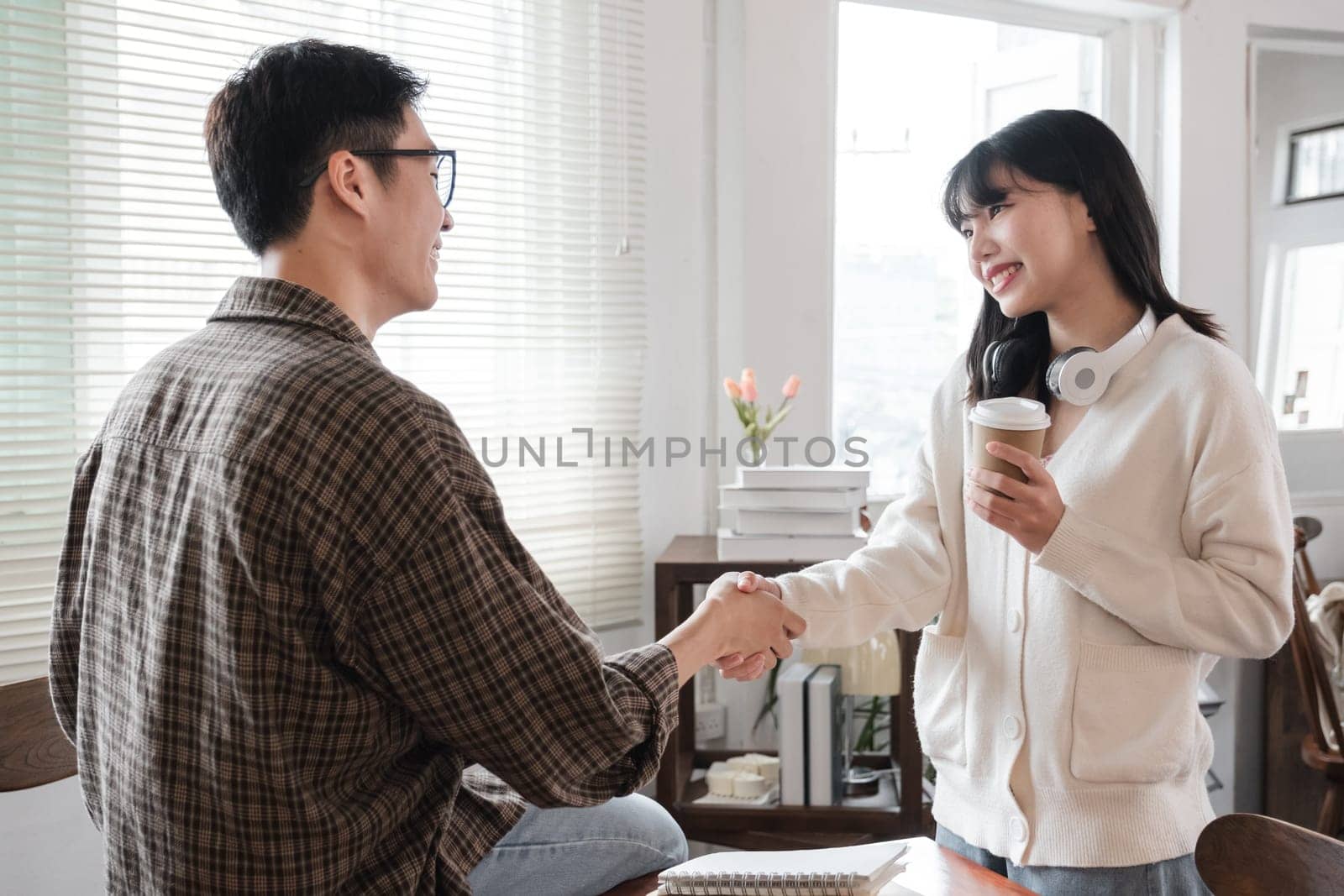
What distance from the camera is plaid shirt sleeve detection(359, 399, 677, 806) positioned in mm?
1005

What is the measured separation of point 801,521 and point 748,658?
2.51 ft

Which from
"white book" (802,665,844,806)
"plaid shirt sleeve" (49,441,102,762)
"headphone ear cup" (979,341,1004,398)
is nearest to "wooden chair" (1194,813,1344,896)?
"headphone ear cup" (979,341,1004,398)

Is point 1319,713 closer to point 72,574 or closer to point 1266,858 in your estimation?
point 1266,858

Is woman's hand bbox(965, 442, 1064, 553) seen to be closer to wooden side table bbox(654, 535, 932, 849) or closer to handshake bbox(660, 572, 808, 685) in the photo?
handshake bbox(660, 572, 808, 685)

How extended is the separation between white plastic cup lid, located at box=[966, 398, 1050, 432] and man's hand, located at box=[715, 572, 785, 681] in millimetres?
454

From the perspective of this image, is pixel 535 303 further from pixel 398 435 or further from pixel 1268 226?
pixel 1268 226

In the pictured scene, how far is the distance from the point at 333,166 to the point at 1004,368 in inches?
37.9

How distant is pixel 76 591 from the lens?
1.25 m

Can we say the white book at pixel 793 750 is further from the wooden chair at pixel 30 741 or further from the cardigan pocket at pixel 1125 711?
the wooden chair at pixel 30 741

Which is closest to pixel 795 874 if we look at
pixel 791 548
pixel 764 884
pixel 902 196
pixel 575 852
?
pixel 764 884

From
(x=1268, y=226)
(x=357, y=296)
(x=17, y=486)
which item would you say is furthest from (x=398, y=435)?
(x=1268, y=226)

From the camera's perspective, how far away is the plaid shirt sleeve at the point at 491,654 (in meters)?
1.00

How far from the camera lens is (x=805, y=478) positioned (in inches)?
93.4

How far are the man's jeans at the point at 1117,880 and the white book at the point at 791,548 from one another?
98 cm
